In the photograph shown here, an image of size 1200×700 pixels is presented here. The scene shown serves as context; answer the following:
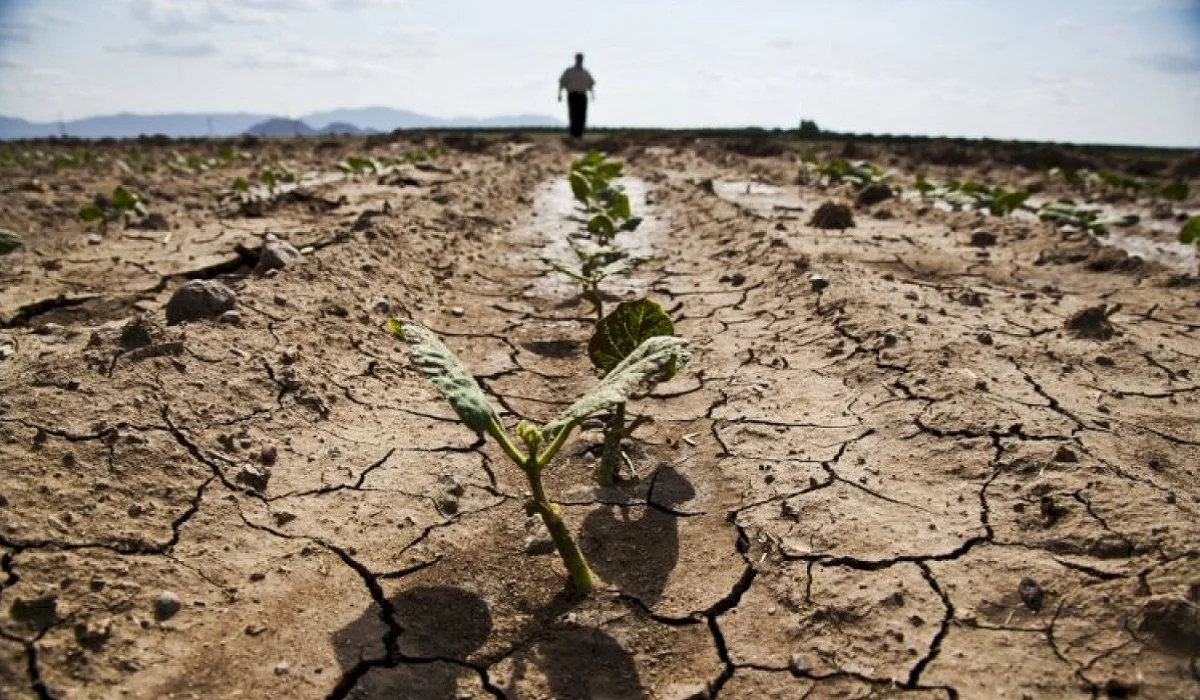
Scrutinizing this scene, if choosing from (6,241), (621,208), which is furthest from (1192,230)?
(6,241)

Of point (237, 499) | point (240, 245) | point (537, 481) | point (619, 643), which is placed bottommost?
point (619, 643)

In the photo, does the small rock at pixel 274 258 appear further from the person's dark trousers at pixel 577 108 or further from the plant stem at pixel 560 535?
the person's dark trousers at pixel 577 108

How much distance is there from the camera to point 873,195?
897 centimetres

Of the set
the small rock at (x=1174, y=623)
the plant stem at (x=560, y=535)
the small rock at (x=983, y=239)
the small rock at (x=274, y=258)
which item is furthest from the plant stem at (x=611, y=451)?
the small rock at (x=983, y=239)

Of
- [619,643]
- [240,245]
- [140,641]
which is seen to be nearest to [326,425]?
[140,641]

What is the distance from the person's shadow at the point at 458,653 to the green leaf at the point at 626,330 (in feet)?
2.84

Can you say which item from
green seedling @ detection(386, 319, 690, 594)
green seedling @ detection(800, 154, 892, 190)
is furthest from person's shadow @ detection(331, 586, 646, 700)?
green seedling @ detection(800, 154, 892, 190)

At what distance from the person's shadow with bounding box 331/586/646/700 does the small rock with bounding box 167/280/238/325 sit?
74.6 inches

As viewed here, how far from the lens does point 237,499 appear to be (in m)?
2.37

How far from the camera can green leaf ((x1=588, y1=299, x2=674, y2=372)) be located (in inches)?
104

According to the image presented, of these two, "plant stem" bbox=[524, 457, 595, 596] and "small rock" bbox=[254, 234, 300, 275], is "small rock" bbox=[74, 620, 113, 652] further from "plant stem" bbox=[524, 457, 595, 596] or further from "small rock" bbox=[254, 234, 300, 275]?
"small rock" bbox=[254, 234, 300, 275]

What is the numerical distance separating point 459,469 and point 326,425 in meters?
0.57

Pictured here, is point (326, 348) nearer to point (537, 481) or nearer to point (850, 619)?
point (537, 481)

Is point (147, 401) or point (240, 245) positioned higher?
point (240, 245)
